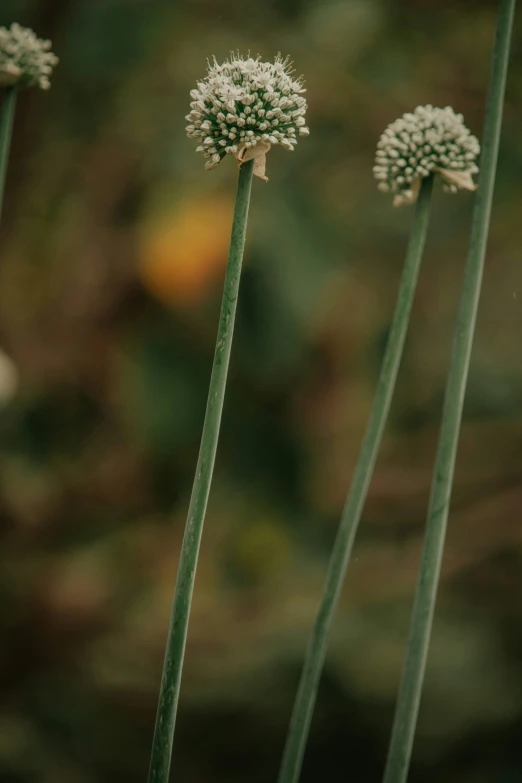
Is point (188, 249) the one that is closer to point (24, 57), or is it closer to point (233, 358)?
point (233, 358)

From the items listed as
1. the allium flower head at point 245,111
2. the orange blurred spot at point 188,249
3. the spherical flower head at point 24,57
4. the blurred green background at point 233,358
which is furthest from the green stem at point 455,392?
the orange blurred spot at point 188,249

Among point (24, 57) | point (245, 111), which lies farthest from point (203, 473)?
point (24, 57)

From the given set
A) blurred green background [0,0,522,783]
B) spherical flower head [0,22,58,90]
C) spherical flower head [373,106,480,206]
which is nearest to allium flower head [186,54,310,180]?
spherical flower head [373,106,480,206]

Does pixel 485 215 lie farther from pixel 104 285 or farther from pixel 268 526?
pixel 104 285

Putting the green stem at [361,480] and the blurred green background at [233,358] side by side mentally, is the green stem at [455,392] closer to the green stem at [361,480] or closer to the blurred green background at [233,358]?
the green stem at [361,480]

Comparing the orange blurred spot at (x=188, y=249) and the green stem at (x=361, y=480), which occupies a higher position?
the orange blurred spot at (x=188, y=249)
